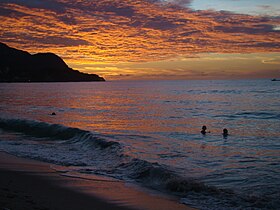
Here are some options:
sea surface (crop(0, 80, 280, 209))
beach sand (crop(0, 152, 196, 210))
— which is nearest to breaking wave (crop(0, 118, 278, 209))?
sea surface (crop(0, 80, 280, 209))

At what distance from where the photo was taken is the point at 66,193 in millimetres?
9148

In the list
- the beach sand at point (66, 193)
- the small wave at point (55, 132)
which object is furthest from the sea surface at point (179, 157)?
the beach sand at point (66, 193)

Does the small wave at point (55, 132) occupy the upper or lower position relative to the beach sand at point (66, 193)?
lower

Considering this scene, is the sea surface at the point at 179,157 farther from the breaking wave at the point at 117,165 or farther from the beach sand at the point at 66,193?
the beach sand at the point at 66,193

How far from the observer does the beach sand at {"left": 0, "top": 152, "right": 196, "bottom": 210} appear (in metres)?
7.88

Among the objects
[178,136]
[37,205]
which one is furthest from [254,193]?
[178,136]

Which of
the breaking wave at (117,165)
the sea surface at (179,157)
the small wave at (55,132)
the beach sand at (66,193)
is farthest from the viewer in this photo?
the small wave at (55,132)

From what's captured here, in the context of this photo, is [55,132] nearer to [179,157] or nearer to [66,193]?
[179,157]

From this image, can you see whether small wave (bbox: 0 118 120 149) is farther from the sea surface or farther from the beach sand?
the beach sand

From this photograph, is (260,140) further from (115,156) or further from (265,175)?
(115,156)

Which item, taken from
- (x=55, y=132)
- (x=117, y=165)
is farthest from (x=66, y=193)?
(x=55, y=132)

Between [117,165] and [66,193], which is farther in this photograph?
[117,165]

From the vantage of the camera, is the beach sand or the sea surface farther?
the sea surface

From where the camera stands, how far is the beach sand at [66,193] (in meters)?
7.88
